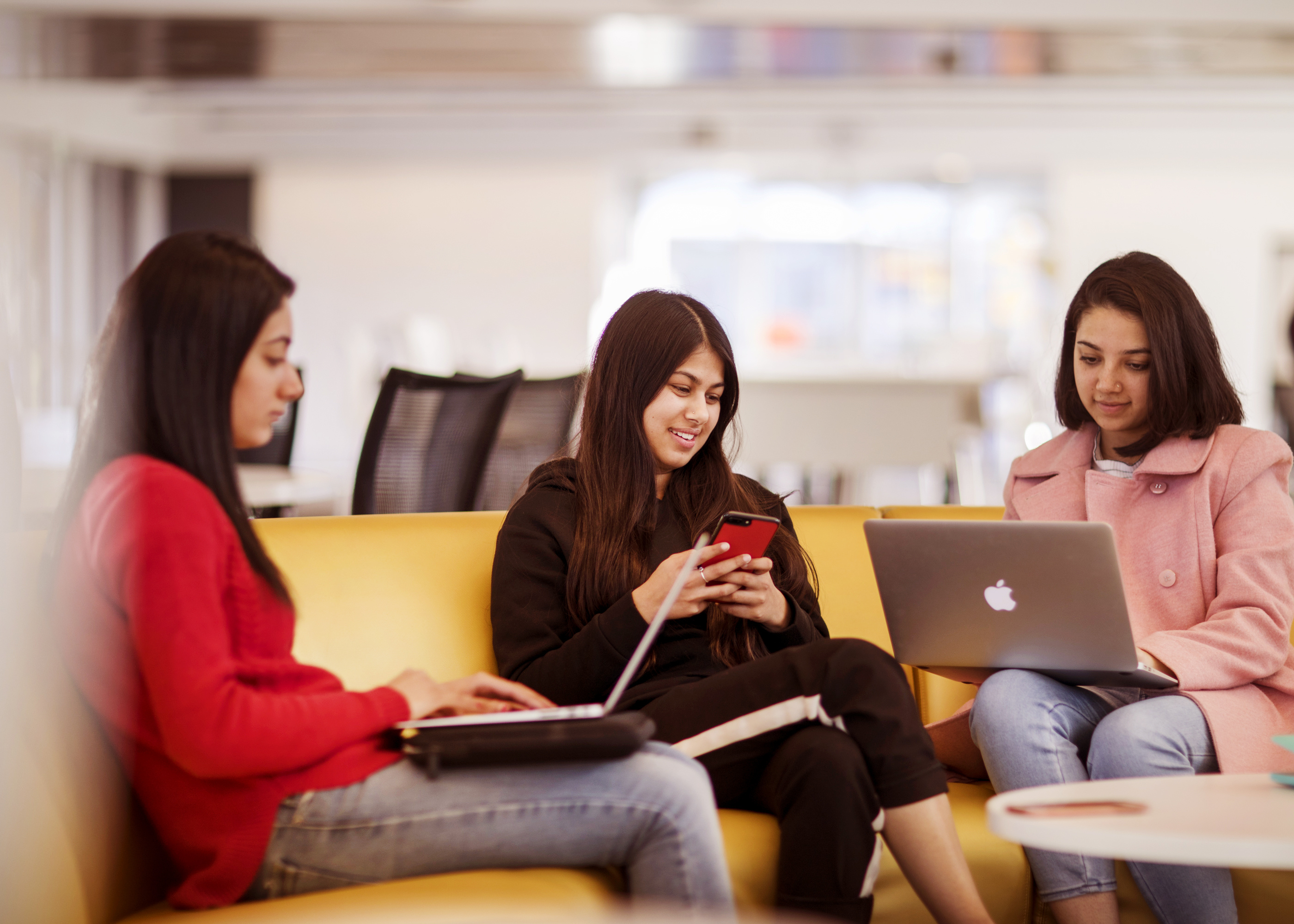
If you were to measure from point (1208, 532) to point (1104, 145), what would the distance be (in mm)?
8668

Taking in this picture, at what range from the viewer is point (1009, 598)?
1505 millimetres

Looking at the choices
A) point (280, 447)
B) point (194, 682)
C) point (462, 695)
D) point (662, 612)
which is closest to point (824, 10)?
point (280, 447)

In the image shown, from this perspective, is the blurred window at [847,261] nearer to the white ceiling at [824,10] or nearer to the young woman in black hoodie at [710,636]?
the white ceiling at [824,10]

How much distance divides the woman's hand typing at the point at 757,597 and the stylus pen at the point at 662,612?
8 centimetres

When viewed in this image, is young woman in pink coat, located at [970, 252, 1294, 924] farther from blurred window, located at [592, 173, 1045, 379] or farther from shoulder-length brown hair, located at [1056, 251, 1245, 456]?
blurred window, located at [592, 173, 1045, 379]

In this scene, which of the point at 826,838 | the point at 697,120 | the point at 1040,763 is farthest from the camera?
the point at 697,120

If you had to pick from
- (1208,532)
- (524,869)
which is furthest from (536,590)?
(1208,532)

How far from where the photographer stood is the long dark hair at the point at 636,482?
1679 millimetres

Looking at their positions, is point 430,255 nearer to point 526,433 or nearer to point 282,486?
point 526,433

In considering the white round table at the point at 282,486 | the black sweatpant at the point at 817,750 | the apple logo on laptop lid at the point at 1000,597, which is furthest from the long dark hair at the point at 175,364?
the white round table at the point at 282,486

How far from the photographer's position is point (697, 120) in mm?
9328

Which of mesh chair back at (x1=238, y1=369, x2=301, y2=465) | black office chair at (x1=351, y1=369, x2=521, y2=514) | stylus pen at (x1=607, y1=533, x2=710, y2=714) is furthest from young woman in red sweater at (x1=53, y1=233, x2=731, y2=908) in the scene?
mesh chair back at (x1=238, y1=369, x2=301, y2=465)

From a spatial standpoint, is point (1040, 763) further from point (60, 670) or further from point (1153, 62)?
point (1153, 62)

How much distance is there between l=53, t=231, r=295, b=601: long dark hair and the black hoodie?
0.53 meters
